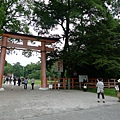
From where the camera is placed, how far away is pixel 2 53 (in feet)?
65.1

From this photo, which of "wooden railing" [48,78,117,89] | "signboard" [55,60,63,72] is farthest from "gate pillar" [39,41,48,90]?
"signboard" [55,60,63,72]

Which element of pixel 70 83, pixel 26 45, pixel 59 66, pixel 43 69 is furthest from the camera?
pixel 70 83

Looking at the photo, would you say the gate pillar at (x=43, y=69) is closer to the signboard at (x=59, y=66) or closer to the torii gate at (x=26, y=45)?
the torii gate at (x=26, y=45)

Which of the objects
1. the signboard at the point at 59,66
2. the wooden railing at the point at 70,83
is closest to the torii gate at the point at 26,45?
the wooden railing at the point at 70,83

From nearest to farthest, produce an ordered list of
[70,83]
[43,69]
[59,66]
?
[43,69] < [59,66] < [70,83]

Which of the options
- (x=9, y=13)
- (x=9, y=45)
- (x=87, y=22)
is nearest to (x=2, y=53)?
(x=9, y=45)

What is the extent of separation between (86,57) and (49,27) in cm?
633

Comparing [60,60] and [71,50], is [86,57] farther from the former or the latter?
[60,60]

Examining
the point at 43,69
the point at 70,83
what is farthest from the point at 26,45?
the point at 70,83

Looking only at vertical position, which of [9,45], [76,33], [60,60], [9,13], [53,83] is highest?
[9,13]

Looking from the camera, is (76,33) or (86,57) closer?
(86,57)

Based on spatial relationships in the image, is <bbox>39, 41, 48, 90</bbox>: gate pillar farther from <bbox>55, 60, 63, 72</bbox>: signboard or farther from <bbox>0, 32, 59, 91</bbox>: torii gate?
<bbox>55, 60, 63, 72</bbox>: signboard

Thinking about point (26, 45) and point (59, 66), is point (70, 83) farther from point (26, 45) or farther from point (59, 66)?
point (26, 45)

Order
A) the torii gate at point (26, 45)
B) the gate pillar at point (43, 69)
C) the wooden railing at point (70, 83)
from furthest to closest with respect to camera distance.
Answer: the wooden railing at point (70, 83), the gate pillar at point (43, 69), the torii gate at point (26, 45)
